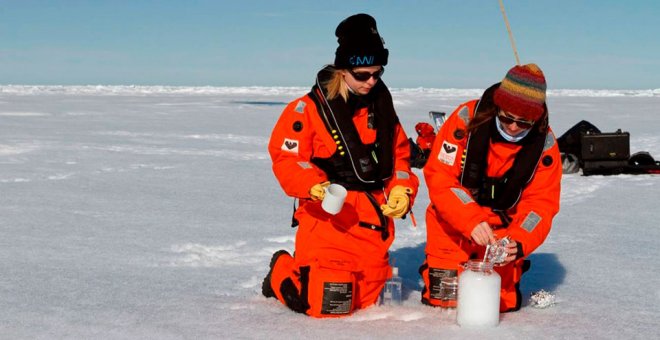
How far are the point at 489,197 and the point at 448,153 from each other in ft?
0.94

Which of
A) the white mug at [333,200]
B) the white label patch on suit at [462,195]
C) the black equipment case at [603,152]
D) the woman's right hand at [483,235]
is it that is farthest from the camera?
the black equipment case at [603,152]

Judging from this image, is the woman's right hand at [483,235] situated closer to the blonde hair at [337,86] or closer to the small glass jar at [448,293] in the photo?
the small glass jar at [448,293]

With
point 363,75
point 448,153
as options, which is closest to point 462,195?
point 448,153

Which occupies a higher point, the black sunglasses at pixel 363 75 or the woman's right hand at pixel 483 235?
the black sunglasses at pixel 363 75

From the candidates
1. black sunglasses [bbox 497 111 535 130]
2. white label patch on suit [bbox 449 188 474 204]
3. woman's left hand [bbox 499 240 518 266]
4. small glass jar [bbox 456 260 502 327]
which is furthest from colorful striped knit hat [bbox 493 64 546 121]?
small glass jar [bbox 456 260 502 327]

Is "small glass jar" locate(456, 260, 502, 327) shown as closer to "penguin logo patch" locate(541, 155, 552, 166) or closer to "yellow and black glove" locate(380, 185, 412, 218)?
"yellow and black glove" locate(380, 185, 412, 218)

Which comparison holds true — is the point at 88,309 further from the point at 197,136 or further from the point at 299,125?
the point at 197,136

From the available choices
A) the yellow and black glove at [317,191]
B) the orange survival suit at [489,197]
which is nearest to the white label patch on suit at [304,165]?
the yellow and black glove at [317,191]

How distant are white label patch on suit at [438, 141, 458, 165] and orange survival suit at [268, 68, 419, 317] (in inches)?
6.9

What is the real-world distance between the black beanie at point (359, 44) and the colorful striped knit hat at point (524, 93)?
1.88 ft

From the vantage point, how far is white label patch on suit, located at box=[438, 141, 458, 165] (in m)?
3.24

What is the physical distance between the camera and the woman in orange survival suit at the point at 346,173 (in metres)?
3.16

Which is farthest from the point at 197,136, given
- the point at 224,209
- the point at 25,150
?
the point at 224,209

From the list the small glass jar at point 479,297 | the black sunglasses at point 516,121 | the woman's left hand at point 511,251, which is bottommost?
the small glass jar at point 479,297
